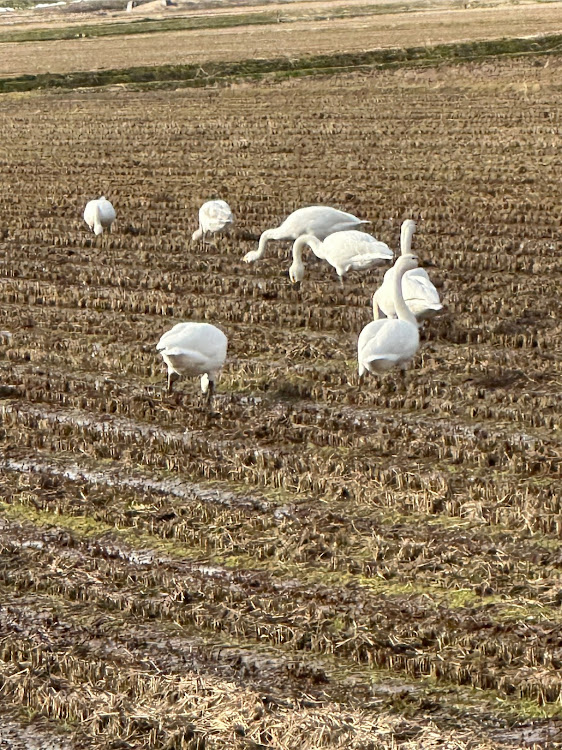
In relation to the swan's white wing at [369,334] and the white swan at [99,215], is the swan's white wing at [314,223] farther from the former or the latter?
the swan's white wing at [369,334]

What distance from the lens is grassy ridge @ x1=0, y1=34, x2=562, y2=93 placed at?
35.4 metres

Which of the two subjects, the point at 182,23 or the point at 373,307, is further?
the point at 182,23

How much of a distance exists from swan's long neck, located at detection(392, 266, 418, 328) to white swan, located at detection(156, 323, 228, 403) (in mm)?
1519

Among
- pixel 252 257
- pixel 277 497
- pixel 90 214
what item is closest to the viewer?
pixel 277 497

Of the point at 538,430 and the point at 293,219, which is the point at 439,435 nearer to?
the point at 538,430

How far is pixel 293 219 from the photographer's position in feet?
40.4

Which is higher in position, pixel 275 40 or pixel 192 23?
pixel 192 23

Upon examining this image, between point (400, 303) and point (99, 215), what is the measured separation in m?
6.55

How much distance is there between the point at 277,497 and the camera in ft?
23.5

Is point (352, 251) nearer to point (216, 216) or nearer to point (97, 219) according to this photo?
point (216, 216)

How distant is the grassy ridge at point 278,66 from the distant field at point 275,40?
197cm

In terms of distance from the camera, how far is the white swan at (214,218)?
13.9 meters

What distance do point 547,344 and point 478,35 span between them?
35.5 meters

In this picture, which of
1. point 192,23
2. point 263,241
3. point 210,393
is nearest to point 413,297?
point 210,393
